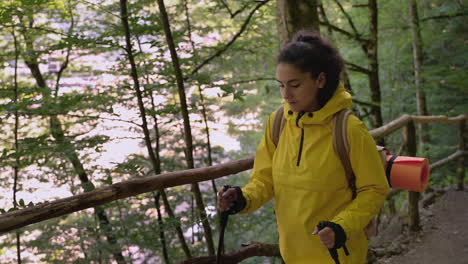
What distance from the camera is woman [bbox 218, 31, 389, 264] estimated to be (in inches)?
67.2

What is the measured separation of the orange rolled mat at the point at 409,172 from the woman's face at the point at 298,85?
625 millimetres

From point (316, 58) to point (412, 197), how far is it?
127 inches

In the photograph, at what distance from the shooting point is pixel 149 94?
195 inches

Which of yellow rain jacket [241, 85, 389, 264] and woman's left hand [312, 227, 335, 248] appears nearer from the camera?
woman's left hand [312, 227, 335, 248]

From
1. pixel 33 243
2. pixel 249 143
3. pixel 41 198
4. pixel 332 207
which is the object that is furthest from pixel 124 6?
pixel 249 143

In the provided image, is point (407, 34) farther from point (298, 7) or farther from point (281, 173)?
point (281, 173)

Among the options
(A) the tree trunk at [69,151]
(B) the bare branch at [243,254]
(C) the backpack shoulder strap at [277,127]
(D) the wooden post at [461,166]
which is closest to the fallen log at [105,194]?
(B) the bare branch at [243,254]

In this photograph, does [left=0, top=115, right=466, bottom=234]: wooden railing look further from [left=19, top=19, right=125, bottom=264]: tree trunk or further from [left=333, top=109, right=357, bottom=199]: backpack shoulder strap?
[left=333, top=109, right=357, bottom=199]: backpack shoulder strap

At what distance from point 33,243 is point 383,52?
Result: 945 cm

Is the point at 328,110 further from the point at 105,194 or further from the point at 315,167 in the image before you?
the point at 105,194

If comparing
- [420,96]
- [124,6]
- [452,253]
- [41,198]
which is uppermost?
[124,6]

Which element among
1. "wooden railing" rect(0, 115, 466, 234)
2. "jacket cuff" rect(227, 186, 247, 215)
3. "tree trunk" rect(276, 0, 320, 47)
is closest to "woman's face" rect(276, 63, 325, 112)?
"jacket cuff" rect(227, 186, 247, 215)

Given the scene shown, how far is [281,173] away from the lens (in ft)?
6.18

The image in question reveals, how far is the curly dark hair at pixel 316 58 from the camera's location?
176 centimetres
